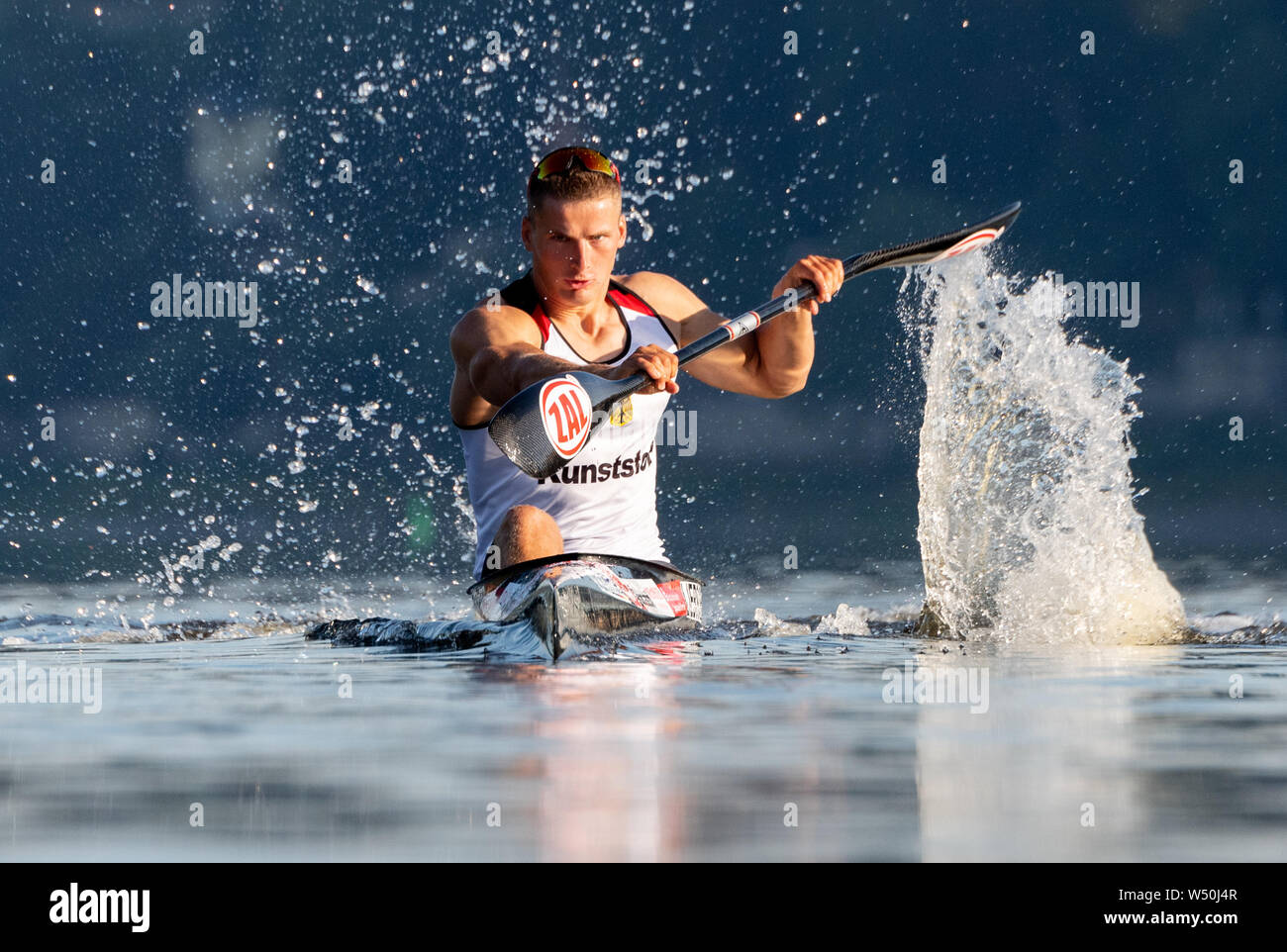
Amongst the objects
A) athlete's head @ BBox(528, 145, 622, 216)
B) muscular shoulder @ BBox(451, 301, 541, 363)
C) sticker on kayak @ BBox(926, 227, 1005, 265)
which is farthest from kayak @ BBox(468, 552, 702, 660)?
sticker on kayak @ BBox(926, 227, 1005, 265)

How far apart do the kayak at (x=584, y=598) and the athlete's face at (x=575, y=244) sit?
99 centimetres

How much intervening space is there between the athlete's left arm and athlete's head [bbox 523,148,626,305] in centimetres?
52

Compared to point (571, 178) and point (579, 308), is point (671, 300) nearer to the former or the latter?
point (579, 308)

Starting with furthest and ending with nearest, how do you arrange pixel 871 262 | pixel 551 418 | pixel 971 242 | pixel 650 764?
pixel 971 242 → pixel 871 262 → pixel 551 418 → pixel 650 764

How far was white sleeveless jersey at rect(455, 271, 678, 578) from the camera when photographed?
4.80 metres

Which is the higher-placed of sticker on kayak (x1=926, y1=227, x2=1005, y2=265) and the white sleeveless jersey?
sticker on kayak (x1=926, y1=227, x2=1005, y2=265)

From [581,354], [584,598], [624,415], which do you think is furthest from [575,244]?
[584,598]

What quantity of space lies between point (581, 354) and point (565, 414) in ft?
2.58

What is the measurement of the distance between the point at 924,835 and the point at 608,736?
94cm

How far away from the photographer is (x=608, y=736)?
254 centimetres

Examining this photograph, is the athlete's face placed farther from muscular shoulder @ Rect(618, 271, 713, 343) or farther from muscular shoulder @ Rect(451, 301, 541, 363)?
muscular shoulder @ Rect(618, 271, 713, 343)

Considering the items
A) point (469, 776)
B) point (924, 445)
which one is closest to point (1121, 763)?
point (469, 776)

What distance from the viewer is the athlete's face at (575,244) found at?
15.0ft

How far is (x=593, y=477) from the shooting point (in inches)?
191
